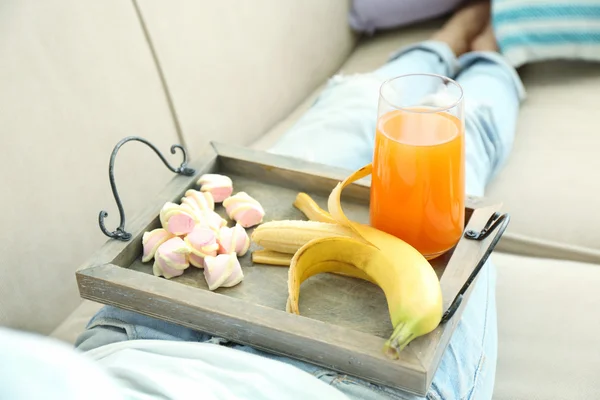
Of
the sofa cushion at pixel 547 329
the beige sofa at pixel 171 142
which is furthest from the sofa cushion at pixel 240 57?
the sofa cushion at pixel 547 329

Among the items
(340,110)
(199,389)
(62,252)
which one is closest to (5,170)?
(62,252)

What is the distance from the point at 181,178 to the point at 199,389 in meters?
0.36

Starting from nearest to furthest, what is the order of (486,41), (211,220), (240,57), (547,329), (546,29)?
(211,220)
(547,329)
(240,57)
(546,29)
(486,41)

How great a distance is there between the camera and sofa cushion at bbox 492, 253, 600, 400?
84 centimetres

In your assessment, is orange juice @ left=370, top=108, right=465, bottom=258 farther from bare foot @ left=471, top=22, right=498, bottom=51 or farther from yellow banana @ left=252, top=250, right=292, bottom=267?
bare foot @ left=471, top=22, right=498, bottom=51

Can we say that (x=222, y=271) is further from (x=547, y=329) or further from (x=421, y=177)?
(x=547, y=329)

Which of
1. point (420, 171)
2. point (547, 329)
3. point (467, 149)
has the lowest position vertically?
point (547, 329)

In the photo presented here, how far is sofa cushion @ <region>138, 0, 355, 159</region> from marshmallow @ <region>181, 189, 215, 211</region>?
1.20 ft

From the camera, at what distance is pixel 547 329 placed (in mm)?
908

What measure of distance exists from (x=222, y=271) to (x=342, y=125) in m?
0.53

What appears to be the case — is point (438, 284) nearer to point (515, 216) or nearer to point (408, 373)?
point (408, 373)

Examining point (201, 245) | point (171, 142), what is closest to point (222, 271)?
point (201, 245)

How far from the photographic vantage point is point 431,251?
29.1 inches

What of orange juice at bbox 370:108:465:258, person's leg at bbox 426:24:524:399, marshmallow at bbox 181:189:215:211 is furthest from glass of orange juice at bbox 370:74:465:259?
marshmallow at bbox 181:189:215:211
